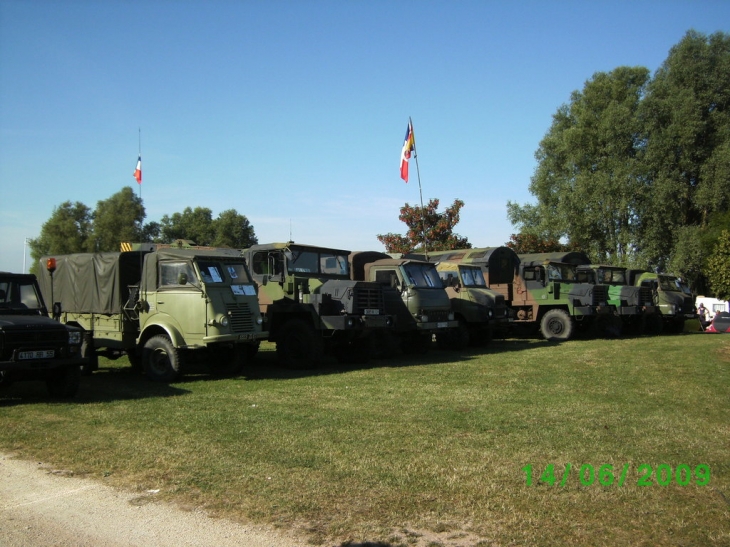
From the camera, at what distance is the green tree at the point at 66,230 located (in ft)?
153

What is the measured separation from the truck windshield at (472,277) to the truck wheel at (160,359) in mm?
9479

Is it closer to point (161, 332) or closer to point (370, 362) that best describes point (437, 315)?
point (370, 362)

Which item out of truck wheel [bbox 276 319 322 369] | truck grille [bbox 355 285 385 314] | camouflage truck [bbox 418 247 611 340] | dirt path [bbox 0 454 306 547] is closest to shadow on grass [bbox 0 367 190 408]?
truck wheel [bbox 276 319 322 369]

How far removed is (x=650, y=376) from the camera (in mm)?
11602

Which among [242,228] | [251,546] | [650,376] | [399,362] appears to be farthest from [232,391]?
[242,228]

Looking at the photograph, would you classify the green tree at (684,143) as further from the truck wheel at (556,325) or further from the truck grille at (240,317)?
the truck grille at (240,317)

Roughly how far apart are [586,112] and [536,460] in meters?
33.7

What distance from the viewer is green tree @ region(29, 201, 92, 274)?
4678 cm

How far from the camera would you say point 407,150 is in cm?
2289

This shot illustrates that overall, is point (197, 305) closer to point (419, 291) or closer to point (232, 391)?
point (232, 391)

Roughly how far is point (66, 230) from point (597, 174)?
35.0m

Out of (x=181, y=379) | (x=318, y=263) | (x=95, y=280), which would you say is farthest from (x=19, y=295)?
(x=318, y=263)
